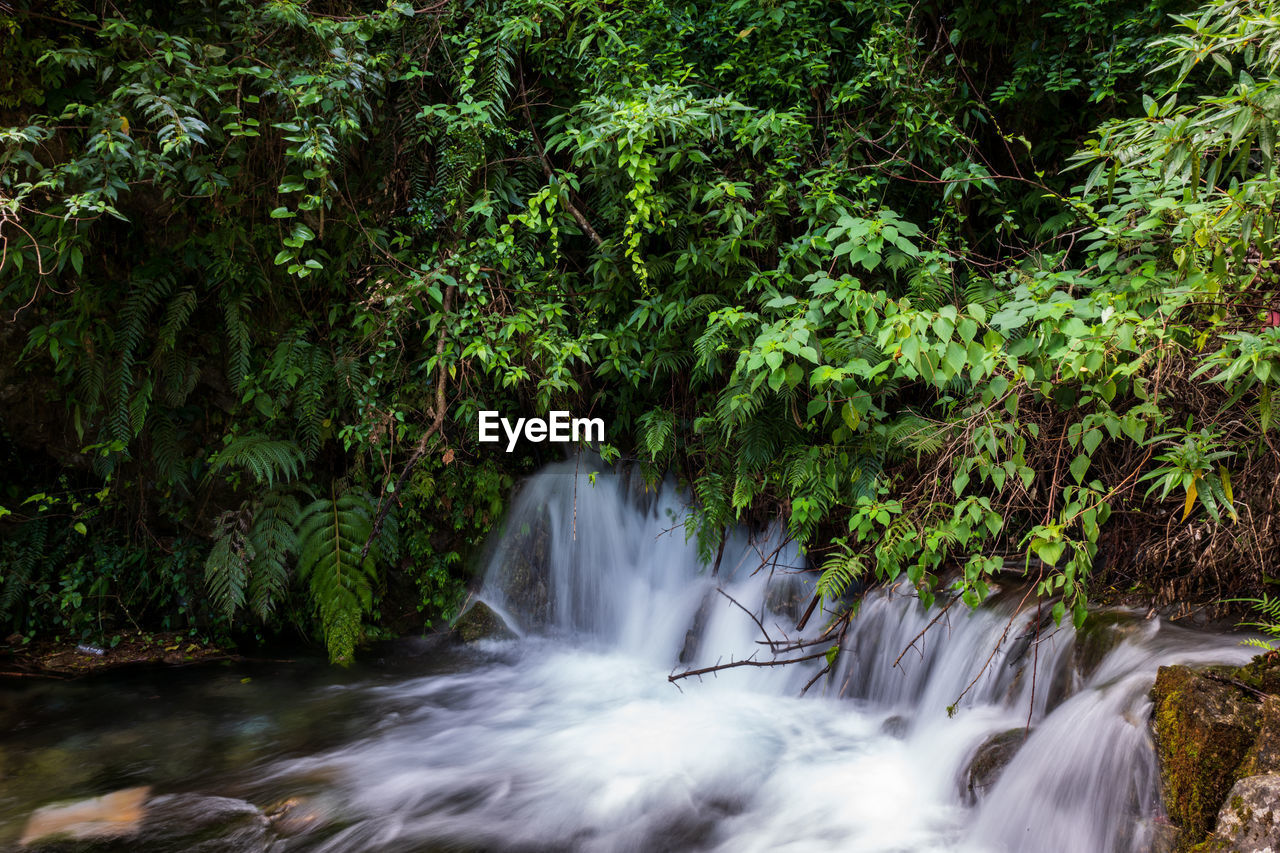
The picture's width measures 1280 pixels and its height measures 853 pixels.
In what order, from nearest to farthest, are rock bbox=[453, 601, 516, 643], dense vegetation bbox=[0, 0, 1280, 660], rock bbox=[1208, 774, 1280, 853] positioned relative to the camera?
1. rock bbox=[1208, 774, 1280, 853]
2. dense vegetation bbox=[0, 0, 1280, 660]
3. rock bbox=[453, 601, 516, 643]

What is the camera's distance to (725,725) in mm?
4516

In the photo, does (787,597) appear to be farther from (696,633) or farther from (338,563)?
(338,563)

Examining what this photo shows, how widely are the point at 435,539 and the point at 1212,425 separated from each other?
481 centimetres

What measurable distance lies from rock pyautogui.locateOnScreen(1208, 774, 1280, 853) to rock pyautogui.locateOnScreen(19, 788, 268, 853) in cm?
367

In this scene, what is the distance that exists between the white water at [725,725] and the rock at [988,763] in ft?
0.14

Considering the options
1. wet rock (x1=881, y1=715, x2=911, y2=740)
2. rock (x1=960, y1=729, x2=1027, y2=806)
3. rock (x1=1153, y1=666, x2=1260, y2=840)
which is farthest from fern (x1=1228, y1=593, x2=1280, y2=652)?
wet rock (x1=881, y1=715, x2=911, y2=740)

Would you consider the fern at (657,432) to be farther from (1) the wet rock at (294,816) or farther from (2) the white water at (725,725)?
(1) the wet rock at (294,816)

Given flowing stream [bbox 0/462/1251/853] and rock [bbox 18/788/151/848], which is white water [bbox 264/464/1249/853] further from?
rock [bbox 18/788/151/848]

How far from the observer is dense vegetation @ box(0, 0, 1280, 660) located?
409 centimetres

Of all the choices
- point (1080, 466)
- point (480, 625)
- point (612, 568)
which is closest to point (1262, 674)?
point (1080, 466)

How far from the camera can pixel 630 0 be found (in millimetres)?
5145

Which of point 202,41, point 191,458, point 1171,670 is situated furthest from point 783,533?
point 202,41

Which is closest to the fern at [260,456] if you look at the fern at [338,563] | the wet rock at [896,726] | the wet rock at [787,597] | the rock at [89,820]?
the fern at [338,563]

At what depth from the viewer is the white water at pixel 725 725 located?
3.28m
